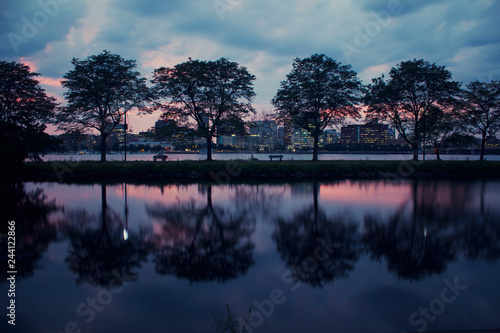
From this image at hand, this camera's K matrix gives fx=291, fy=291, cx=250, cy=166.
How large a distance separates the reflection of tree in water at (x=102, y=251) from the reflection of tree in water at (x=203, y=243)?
693 millimetres

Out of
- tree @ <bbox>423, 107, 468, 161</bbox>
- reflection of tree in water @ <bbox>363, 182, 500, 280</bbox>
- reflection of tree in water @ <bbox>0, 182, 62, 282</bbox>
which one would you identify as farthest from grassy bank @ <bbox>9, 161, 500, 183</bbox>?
reflection of tree in water @ <bbox>363, 182, 500, 280</bbox>

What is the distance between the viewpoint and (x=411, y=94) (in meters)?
38.6

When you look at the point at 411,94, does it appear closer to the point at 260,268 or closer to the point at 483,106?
the point at 483,106

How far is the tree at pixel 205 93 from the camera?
36344 millimetres

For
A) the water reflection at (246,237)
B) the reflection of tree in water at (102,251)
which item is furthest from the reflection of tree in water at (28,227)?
the reflection of tree in water at (102,251)

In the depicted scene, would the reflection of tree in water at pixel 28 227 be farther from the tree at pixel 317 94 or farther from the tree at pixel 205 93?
the tree at pixel 317 94

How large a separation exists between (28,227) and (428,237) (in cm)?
1565

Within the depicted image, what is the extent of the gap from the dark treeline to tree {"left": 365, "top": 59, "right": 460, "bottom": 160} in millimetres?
116

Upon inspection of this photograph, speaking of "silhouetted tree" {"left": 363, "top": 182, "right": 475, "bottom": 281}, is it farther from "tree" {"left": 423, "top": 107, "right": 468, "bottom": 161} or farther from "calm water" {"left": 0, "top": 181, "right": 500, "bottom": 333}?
"tree" {"left": 423, "top": 107, "right": 468, "bottom": 161}

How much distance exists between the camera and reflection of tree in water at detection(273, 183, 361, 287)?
777cm

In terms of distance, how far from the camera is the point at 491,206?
16.0 m

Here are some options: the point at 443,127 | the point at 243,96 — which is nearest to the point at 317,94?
the point at 243,96

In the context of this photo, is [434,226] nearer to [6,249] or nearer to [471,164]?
[6,249]

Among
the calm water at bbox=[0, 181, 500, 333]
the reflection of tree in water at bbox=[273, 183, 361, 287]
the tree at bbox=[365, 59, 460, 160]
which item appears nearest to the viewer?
the calm water at bbox=[0, 181, 500, 333]
